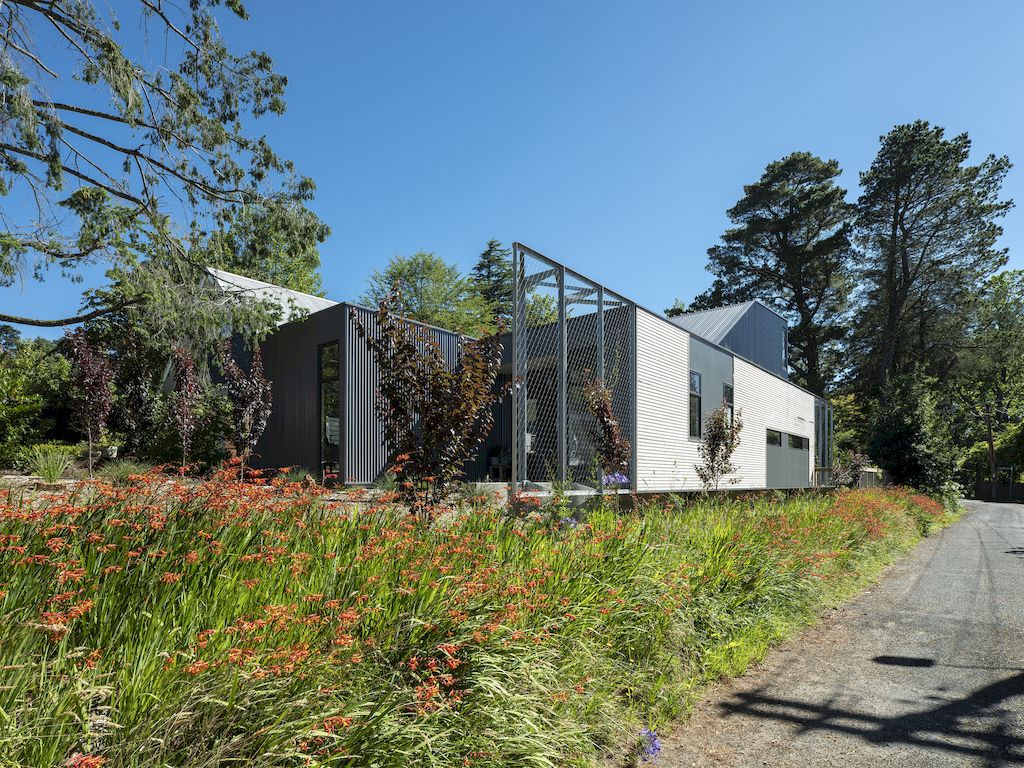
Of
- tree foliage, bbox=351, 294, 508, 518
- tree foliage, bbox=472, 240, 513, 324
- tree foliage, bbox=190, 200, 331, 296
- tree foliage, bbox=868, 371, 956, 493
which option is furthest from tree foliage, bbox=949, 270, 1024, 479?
tree foliage, bbox=351, 294, 508, 518

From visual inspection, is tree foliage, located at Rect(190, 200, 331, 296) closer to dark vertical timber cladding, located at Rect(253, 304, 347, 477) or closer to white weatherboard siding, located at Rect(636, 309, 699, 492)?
dark vertical timber cladding, located at Rect(253, 304, 347, 477)

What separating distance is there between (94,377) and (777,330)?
84.1 ft

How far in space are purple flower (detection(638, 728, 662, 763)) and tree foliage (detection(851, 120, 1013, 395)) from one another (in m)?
34.7

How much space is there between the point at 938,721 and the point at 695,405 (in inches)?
348

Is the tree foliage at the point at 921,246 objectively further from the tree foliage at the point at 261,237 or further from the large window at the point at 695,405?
the tree foliage at the point at 261,237

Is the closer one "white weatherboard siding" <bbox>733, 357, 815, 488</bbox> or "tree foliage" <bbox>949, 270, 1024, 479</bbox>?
"white weatherboard siding" <bbox>733, 357, 815, 488</bbox>

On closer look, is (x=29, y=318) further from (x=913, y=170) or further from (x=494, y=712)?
(x=913, y=170)

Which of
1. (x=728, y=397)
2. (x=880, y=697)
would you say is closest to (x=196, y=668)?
(x=880, y=697)

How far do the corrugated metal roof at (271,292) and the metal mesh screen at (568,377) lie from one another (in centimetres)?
657

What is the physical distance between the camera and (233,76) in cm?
1036

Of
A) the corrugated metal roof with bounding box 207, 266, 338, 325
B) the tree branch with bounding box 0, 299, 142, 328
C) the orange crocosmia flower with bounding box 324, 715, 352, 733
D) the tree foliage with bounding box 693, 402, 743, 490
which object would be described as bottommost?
the orange crocosmia flower with bounding box 324, 715, 352, 733

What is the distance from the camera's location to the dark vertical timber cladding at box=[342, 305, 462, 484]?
11.4m

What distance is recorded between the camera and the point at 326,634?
7.43ft

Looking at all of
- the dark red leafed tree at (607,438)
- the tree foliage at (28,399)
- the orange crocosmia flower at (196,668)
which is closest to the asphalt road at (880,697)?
the orange crocosmia flower at (196,668)
